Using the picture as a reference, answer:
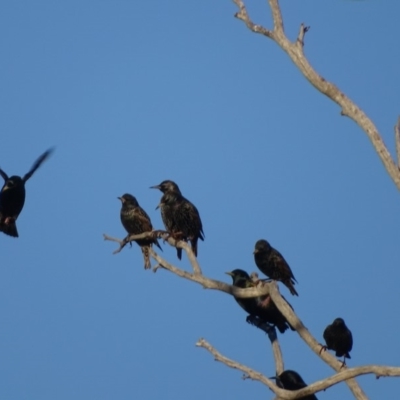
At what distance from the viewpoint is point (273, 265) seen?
58.2ft

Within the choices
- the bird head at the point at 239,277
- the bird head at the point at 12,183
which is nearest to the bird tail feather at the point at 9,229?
the bird head at the point at 12,183

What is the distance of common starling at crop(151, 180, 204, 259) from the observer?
1827 centimetres

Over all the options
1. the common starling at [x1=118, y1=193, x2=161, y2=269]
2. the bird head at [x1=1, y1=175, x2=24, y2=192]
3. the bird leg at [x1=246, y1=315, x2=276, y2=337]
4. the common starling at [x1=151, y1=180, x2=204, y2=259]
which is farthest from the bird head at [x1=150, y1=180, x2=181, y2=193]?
the bird leg at [x1=246, y1=315, x2=276, y2=337]

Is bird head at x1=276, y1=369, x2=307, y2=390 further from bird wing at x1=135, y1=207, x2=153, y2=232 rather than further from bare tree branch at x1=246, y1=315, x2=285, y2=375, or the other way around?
bird wing at x1=135, y1=207, x2=153, y2=232

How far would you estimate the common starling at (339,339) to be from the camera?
1608cm

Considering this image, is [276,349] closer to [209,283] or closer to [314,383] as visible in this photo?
[209,283]

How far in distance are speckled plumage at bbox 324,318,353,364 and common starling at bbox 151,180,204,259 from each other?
276cm

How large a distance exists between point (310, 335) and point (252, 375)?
1.29 meters

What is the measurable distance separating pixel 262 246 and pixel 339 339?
7.63ft

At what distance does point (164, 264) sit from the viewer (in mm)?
14867

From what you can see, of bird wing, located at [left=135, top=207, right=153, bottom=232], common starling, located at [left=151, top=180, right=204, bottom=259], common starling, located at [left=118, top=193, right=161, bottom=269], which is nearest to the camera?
common starling, located at [left=151, top=180, right=204, bottom=259]

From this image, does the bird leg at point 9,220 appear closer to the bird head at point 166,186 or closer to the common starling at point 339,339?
the bird head at point 166,186

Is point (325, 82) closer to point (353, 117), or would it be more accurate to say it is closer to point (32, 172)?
point (353, 117)

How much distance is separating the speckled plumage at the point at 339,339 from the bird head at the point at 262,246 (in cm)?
187
